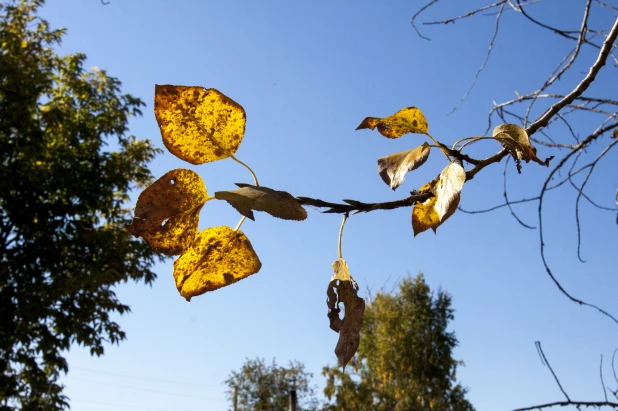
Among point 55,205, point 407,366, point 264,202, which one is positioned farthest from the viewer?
point 407,366

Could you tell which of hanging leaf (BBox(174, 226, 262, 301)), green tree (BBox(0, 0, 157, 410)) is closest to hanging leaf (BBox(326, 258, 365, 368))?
hanging leaf (BBox(174, 226, 262, 301))

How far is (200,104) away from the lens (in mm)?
250

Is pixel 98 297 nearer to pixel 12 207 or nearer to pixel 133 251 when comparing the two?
pixel 133 251

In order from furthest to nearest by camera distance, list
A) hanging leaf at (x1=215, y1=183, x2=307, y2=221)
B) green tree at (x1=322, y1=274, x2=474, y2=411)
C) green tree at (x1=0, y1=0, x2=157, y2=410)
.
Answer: green tree at (x1=322, y1=274, x2=474, y2=411) < green tree at (x1=0, y1=0, x2=157, y2=410) < hanging leaf at (x1=215, y1=183, x2=307, y2=221)

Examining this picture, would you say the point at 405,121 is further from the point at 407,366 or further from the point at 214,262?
the point at 407,366

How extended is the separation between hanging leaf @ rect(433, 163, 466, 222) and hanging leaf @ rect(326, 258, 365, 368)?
5 centimetres

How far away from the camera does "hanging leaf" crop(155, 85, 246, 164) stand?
0.25 metres

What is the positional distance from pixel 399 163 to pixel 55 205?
7123 millimetres

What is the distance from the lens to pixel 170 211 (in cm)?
24

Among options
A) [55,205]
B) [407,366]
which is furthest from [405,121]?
[407,366]

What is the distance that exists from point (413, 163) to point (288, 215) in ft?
0.23

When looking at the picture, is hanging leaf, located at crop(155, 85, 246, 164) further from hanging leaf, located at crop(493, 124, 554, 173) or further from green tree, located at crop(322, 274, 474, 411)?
green tree, located at crop(322, 274, 474, 411)

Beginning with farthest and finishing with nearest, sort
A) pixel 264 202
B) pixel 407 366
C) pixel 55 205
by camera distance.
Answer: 1. pixel 407 366
2. pixel 55 205
3. pixel 264 202

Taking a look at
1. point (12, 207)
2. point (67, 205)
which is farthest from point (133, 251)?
point (12, 207)
